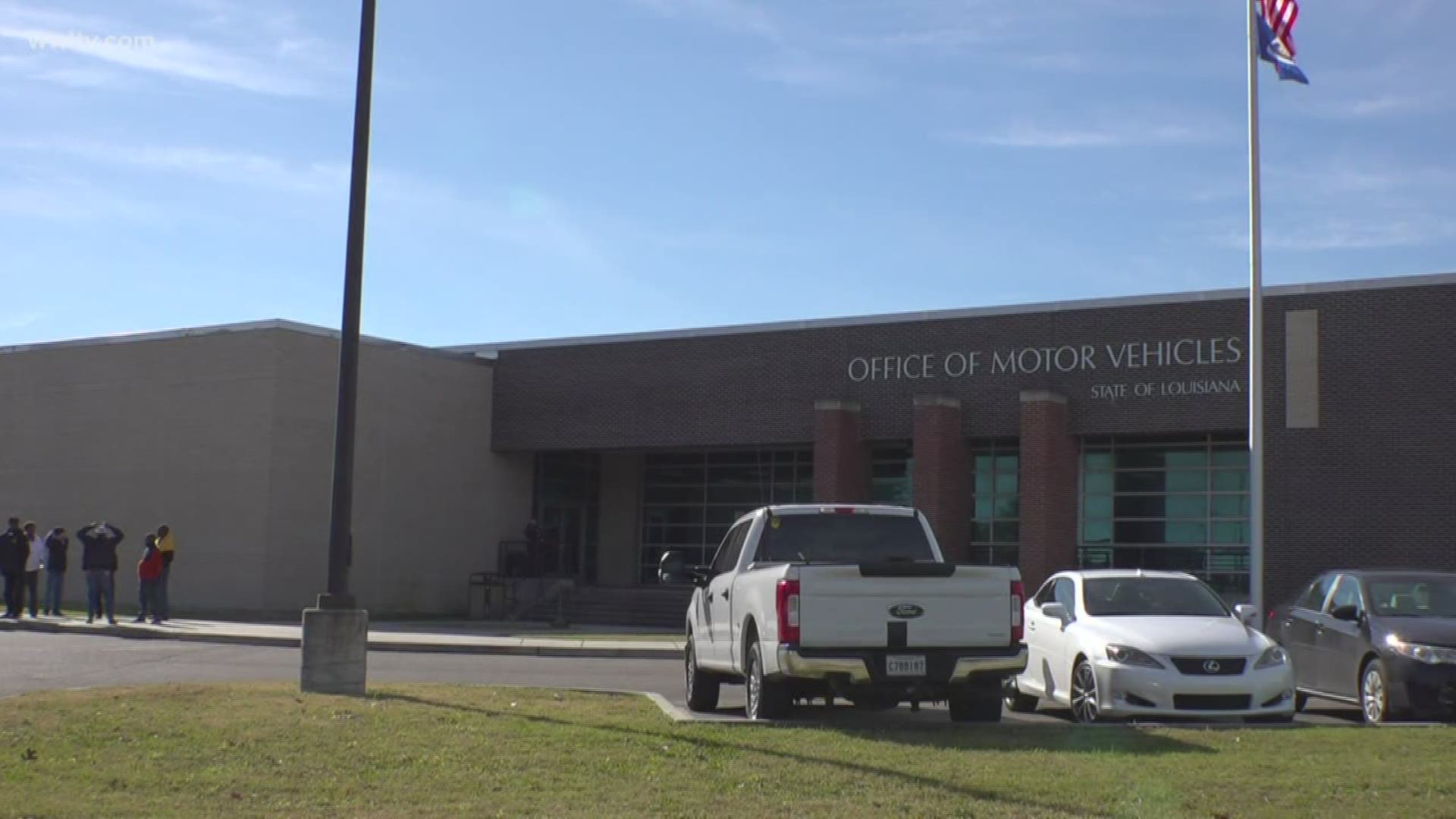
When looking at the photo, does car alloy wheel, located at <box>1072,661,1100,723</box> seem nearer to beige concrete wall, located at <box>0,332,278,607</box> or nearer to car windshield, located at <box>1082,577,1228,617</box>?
car windshield, located at <box>1082,577,1228,617</box>

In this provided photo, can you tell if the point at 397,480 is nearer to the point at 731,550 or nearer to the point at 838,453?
the point at 838,453

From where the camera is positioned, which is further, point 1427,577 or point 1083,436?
point 1083,436

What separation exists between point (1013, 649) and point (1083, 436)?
78.5 ft

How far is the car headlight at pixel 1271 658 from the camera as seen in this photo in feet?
46.9

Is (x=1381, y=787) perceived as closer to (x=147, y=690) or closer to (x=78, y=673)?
(x=147, y=690)

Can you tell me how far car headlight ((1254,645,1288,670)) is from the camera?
46.9 feet

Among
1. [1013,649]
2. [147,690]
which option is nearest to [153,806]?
[147,690]

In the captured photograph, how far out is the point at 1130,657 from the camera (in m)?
14.4

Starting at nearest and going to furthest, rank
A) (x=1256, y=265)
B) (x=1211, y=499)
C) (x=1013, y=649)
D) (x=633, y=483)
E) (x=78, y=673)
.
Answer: (x=1013, y=649), (x=78, y=673), (x=1256, y=265), (x=1211, y=499), (x=633, y=483)

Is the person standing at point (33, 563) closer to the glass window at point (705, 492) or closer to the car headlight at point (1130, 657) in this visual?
the glass window at point (705, 492)

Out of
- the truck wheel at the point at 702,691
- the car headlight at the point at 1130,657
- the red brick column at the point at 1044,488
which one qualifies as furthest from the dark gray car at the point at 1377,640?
the red brick column at the point at 1044,488

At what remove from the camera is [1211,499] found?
116 feet

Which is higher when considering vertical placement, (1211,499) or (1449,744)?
(1211,499)

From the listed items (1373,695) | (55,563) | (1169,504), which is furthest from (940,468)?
(1373,695)
